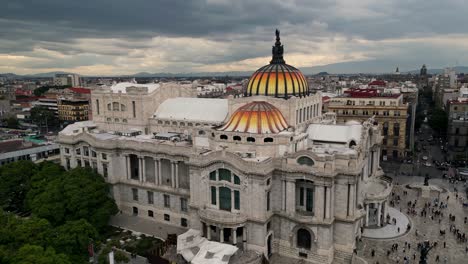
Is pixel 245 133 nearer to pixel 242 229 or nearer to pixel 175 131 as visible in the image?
pixel 242 229

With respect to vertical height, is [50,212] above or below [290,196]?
below

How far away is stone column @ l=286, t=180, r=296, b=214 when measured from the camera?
200ft

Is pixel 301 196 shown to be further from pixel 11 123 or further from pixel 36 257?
pixel 11 123

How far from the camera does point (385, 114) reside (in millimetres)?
121812

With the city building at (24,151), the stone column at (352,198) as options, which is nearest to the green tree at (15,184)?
the city building at (24,151)

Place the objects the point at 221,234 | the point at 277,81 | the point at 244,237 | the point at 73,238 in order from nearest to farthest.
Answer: the point at 73,238 < the point at 221,234 < the point at 244,237 < the point at 277,81

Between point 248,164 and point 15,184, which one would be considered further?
point 15,184

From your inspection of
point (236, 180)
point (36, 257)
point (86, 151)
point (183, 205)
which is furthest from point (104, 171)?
point (36, 257)

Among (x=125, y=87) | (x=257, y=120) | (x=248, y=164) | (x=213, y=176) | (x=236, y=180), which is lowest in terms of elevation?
(x=236, y=180)

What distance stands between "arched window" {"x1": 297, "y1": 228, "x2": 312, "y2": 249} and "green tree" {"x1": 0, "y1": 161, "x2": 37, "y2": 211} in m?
53.5

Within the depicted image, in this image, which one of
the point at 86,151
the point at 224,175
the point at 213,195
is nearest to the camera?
the point at 224,175

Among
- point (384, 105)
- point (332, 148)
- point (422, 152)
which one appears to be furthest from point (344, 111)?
point (332, 148)

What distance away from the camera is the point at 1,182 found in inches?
2968

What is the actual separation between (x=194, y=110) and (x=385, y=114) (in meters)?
66.5
